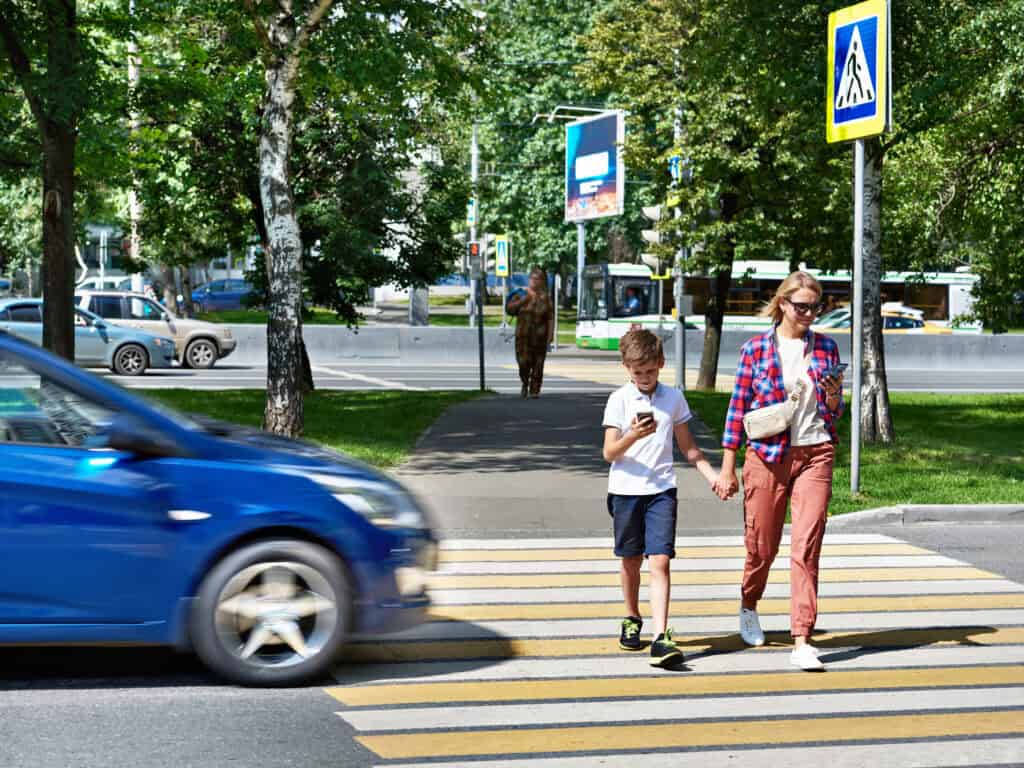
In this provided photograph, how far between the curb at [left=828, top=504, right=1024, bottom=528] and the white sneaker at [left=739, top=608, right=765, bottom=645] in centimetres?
434

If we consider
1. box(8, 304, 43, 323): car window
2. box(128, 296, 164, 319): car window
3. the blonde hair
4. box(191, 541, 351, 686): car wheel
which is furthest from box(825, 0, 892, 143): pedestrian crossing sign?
box(128, 296, 164, 319): car window

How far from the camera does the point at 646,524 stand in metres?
7.08

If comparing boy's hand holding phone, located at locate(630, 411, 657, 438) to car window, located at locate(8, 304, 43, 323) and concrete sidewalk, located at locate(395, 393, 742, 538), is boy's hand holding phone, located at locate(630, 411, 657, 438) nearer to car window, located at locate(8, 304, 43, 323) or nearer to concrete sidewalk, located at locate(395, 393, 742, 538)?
concrete sidewalk, located at locate(395, 393, 742, 538)

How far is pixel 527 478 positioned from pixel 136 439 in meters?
7.91

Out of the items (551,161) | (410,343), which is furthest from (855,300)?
(551,161)

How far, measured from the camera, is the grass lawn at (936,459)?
1282 centimetres

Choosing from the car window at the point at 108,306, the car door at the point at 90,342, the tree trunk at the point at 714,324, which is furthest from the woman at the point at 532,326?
the car window at the point at 108,306

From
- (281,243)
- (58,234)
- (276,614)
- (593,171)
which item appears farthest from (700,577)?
(593,171)

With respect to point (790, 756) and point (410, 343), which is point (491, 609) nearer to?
point (790, 756)

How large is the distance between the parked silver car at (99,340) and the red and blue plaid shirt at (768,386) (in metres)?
25.4

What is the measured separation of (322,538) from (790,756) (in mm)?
2074

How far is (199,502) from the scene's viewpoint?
6.32 metres

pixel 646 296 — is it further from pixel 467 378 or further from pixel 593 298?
pixel 467 378

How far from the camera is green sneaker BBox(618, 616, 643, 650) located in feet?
24.0
